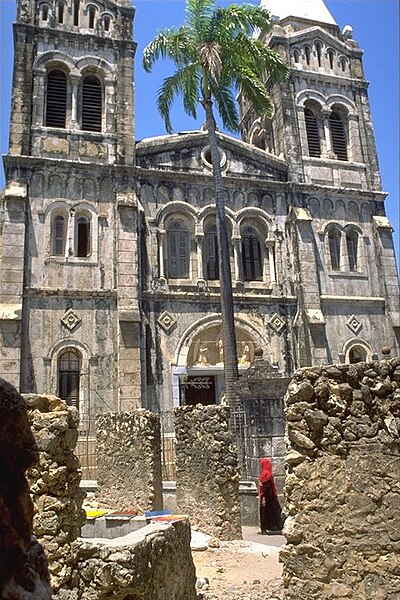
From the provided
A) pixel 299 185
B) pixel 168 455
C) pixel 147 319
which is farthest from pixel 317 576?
pixel 299 185

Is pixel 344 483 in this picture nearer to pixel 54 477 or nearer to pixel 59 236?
pixel 54 477

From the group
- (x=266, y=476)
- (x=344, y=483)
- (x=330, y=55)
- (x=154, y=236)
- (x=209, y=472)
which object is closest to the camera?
(x=344, y=483)

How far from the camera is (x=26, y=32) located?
65.4 feet

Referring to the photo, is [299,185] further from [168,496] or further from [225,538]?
[225,538]

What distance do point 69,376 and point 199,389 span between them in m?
4.55

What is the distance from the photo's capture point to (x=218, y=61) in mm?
17062

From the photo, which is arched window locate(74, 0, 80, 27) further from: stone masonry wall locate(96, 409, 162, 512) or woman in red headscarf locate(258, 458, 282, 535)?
woman in red headscarf locate(258, 458, 282, 535)

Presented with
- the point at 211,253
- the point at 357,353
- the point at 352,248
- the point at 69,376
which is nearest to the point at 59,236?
the point at 69,376

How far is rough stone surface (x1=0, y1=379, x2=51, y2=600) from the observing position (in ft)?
5.63

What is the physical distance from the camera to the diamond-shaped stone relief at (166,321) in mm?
18500

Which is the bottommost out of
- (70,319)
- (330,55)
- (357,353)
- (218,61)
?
(357,353)

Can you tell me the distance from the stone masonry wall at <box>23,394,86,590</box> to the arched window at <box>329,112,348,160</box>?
2085cm

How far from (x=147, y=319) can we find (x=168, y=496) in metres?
6.85

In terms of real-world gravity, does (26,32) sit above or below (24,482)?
above
